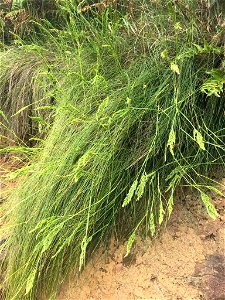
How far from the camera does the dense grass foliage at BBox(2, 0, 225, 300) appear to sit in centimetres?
179

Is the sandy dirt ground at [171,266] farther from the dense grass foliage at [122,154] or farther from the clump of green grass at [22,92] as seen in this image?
the clump of green grass at [22,92]

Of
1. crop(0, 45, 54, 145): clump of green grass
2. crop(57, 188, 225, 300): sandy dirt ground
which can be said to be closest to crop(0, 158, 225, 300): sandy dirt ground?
crop(57, 188, 225, 300): sandy dirt ground

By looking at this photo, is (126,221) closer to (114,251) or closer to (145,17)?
(114,251)

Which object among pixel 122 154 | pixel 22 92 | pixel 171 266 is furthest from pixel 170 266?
pixel 22 92

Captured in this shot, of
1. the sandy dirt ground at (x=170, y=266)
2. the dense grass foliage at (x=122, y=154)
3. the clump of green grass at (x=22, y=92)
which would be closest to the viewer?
the sandy dirt ground at (x=170, y=266)

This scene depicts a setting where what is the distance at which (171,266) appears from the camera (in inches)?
68.5

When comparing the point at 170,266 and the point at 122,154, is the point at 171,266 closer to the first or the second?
the point at 170,266

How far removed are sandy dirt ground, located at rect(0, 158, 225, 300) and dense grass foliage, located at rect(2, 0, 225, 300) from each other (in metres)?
0.06

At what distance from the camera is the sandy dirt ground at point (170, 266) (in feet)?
5.51

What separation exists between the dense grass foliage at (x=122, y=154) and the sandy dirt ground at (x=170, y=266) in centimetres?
6

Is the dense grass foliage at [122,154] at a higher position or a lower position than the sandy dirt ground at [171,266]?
higher

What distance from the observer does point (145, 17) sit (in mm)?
2383

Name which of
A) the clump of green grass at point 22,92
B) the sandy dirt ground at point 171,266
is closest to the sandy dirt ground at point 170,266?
the sandy dirt ground at point 171,266

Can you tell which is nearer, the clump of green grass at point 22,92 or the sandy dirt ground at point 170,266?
the sandy dirt ground at point 170,266
